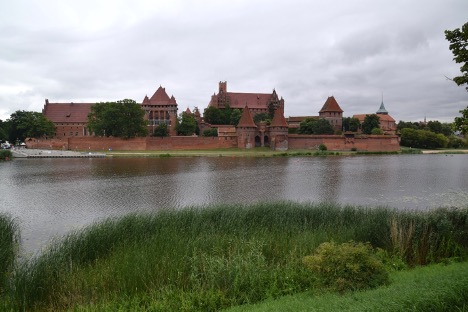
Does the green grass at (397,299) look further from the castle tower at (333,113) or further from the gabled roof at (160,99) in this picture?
the castle tower at (333,113)

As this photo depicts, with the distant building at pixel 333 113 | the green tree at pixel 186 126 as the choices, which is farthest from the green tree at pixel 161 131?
the distant building at pixel 333 113

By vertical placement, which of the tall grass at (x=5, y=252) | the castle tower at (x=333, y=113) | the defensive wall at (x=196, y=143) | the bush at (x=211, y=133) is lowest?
the tall grass at (x=5, y=252)

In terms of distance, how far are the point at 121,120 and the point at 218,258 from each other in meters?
44.7

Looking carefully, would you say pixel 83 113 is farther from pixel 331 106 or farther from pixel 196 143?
pixel 331 106

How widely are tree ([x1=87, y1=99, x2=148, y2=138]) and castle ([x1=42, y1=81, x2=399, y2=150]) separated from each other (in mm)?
3272

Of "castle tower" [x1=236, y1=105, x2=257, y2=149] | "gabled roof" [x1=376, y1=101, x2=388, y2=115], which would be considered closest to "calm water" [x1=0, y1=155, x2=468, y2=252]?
"castle tower" [x1=236, y1=105, x2=257, y2=149]

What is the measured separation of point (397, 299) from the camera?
3.60m

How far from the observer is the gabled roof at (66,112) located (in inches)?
2562

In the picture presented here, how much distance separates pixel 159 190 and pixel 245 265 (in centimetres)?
1170

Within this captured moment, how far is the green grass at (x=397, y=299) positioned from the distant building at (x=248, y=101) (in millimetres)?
65322

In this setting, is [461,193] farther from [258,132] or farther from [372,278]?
[258,132]

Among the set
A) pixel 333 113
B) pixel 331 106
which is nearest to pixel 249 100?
pixel 331 106

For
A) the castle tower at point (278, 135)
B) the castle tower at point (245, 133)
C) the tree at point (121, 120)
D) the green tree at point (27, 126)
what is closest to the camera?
the tree at point (121, 120)

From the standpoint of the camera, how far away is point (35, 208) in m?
12.8
